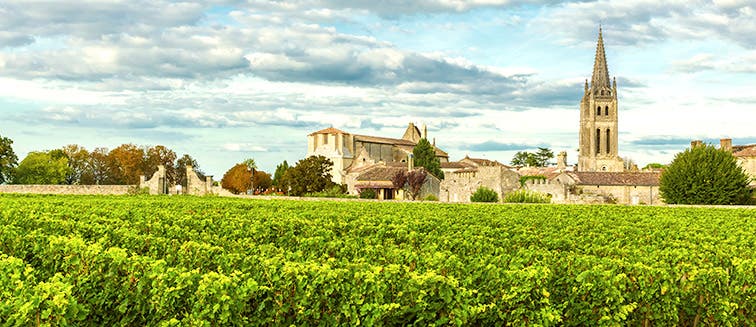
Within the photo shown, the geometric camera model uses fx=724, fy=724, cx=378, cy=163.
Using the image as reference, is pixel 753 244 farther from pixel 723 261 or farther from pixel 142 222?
pixel 142 222

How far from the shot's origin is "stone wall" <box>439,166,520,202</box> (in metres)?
60.6

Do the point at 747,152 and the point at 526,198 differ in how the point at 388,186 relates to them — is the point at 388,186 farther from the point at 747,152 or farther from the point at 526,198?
the point at 747,152

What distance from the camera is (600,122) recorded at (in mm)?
127875

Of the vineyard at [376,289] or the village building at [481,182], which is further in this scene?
the village building at [481,182]

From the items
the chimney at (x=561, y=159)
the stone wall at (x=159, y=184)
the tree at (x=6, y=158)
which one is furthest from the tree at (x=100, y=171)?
the chimney at (x=561, y=159)

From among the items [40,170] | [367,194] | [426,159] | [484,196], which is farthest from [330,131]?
[484,196]

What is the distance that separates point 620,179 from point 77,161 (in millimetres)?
64687

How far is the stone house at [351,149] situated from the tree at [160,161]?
21.5 m

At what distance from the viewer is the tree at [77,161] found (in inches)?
3520

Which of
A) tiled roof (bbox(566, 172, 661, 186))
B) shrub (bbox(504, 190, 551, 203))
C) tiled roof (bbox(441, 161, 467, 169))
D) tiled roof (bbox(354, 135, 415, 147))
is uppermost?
tiled roof (bbox(354, 135, 415, 147))

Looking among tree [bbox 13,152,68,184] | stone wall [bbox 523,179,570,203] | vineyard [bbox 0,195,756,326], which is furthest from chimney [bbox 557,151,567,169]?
vineyard [bbox 0,195,756,326]

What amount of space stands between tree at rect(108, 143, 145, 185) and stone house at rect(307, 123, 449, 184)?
25.6 metres

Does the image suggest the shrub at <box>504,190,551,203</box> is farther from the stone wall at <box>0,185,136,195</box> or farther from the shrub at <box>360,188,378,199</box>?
the stone wall at <box>0,185,136,195</box>

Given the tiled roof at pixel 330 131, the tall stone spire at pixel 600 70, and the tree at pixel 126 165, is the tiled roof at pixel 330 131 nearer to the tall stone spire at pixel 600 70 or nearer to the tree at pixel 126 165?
the tree at pixel 126 165
